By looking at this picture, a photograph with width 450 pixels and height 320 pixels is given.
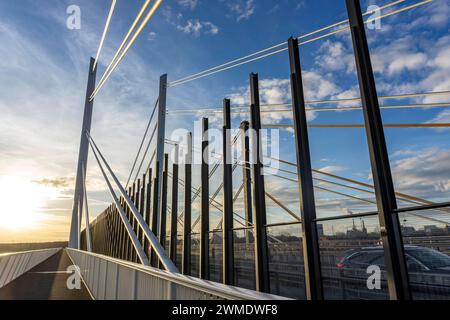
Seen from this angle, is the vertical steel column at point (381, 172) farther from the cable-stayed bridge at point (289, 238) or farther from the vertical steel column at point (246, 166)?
the vertical steel column at point (246, 166)

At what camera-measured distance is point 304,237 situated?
6.06 m

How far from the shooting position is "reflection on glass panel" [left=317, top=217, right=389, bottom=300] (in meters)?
4.92

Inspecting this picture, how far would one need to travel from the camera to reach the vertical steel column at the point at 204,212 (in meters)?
10.6

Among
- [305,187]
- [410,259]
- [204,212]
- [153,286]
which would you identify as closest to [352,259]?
[410,259]

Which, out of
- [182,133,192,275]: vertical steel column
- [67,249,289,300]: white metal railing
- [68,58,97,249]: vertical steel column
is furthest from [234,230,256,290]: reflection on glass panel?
[68,58,97,249]: vertical steel column

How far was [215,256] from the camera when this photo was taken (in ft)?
34.5

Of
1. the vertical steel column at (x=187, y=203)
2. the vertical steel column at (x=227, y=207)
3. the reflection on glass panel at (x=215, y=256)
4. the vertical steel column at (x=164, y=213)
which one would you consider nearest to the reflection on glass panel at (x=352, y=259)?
the vertical steel column at (x=227, y=207)

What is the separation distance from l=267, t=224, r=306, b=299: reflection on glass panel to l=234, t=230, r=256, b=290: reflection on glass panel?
3.66 ft

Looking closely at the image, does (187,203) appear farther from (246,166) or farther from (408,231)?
(408,231)

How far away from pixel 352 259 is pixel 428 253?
3.80 feet

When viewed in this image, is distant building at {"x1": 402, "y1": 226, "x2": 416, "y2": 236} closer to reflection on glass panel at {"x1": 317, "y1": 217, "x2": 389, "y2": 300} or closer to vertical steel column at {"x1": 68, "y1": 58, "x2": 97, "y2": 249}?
reflection on glass panel at {"x1": 317, "y1": 217, "x2": 389, "y2": 300}
